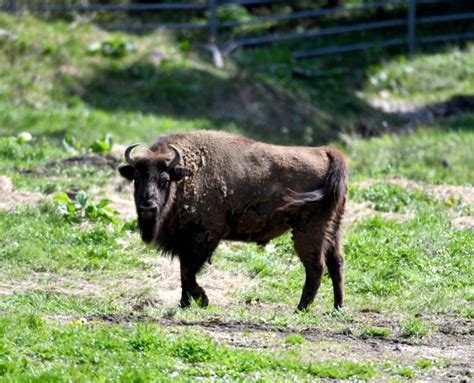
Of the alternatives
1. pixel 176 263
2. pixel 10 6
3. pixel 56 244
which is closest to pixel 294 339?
pixel 176 263

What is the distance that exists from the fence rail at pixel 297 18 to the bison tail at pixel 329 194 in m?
12.7

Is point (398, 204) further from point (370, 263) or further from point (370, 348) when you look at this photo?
point (370, 348)

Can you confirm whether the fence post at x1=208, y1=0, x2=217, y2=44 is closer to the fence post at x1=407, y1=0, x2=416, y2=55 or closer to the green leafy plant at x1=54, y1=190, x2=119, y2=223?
the fence post at x1=407, y1=0, x2=416, y2=55

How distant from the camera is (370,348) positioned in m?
8.80

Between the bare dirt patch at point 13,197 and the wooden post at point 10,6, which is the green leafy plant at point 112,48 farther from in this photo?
the bare dirt patch at point 13,197

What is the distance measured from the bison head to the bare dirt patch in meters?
3.04

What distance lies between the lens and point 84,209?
1280 centimetres

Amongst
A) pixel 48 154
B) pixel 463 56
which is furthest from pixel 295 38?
pixel 48 154

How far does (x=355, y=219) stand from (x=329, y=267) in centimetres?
249

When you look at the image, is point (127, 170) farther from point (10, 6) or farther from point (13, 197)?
point (10, 6)

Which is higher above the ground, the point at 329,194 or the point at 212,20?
the point at 212,20

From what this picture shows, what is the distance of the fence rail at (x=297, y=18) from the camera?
22906 millimetres

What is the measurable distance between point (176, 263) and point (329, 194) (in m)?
2.33

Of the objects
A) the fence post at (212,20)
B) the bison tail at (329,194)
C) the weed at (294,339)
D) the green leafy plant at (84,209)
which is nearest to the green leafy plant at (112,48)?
the fence post at (212,20)
